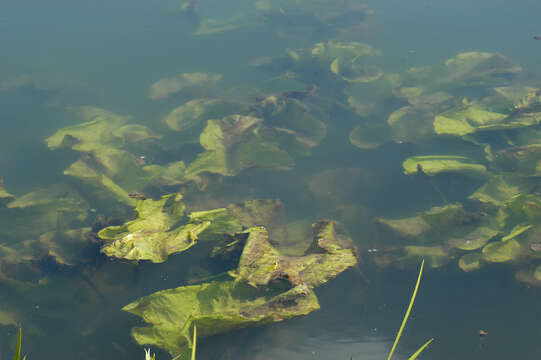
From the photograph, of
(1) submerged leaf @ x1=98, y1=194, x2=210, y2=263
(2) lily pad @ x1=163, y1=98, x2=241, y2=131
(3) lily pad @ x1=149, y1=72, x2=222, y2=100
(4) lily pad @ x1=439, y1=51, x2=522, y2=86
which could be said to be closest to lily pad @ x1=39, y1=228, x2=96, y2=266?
(1) submerged leaf @ x1=98, y1=194, x2=210, y2=263

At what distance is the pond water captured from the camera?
2.34m

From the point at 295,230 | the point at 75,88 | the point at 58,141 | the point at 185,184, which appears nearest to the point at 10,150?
the point at 58,141

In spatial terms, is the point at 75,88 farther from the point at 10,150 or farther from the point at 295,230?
the point at 295,230

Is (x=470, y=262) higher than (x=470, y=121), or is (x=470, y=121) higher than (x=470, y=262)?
(x=470, y=121)

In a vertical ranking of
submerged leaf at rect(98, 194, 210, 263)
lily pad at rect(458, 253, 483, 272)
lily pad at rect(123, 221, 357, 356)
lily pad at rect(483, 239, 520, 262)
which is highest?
submerged leaf at rect(98, 194, 210, 263)

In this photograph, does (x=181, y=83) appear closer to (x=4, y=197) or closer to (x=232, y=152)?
(x=232, y=152)

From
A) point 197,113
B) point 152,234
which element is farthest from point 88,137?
point 152,234

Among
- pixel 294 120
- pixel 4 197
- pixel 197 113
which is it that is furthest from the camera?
pixel 197 113

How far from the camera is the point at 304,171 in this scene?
11.9 feet

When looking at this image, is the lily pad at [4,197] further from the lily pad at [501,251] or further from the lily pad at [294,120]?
the lily pad at [501,251]

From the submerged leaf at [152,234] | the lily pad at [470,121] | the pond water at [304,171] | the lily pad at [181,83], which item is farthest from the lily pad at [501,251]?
the lily pad at [181,83]

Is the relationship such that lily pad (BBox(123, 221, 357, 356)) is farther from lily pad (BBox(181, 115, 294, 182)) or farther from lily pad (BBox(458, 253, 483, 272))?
lily pad (BBox(181, 115, 294, 182))

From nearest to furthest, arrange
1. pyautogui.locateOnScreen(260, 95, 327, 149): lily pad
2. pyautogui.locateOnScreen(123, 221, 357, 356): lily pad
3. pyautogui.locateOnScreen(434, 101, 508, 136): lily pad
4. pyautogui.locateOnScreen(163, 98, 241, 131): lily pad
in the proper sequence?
pyautogui.locateOnScreen(123, 221, 357, 356): lily pad
pyautogui.locateOnScreen(434, 101, 508, 136): lily pad
pyautogui.locateOnScreen(260, 95, 327, 149): lily pad
pyautogui.locateOnScreen(163, 98, 241, 131): lily pad

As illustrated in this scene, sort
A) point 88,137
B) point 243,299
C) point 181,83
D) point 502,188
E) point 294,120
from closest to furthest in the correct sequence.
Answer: point 243,299, point 502,188, point 88,137, point 294,120, point 181,83
